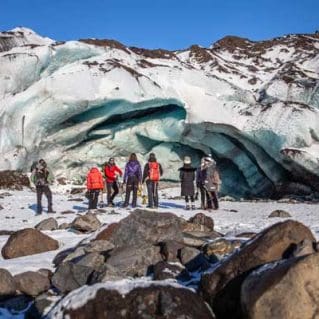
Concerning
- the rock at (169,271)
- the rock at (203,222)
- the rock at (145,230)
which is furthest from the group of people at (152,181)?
the rock at (169,271)

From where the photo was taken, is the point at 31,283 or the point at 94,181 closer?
the point at 31,283

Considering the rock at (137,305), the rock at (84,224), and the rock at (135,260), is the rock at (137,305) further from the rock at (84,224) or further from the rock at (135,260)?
the rock at (84,224)

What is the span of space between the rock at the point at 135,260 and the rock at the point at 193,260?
0.39 metres

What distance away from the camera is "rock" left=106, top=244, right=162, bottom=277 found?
695 centimetres

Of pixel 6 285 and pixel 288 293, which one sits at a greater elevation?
pixel 288 293

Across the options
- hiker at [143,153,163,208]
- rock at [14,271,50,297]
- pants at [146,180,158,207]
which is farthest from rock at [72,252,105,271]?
pants at [146,180,158,207]

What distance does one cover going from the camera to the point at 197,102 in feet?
84.3

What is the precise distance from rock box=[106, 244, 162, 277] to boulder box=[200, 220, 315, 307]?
1482 mm

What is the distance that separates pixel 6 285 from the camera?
21.5ft

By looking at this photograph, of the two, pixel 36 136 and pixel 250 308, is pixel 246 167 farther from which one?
pixel 250 308

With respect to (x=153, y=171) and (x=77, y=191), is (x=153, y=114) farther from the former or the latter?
(x=153, y=171)

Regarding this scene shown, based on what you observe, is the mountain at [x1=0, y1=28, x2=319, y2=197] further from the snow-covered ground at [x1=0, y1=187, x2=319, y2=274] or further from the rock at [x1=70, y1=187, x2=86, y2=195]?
the snow-covered ground at [x1=0, y1=187, x2=319, y2=274]

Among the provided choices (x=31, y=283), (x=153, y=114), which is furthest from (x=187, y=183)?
(x=153, y=114)

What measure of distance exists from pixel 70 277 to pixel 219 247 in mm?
2371
